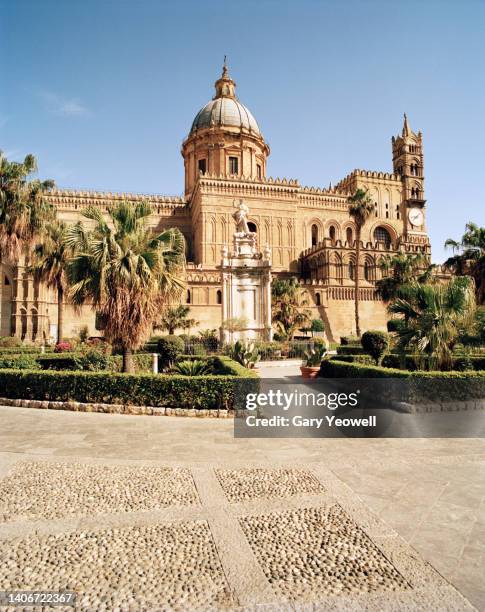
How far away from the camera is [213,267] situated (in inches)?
1700

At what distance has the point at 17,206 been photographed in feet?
59.0

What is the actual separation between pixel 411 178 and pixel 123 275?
54448 mm

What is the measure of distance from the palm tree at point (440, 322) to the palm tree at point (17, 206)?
52.7ft

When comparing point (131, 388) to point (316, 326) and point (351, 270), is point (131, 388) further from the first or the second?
point (351, 270)

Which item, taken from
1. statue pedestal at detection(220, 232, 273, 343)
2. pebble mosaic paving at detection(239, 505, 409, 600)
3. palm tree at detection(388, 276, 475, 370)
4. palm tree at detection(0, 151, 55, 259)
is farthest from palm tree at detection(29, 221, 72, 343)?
pebble mosaic paving at detection(239, 505, 409, 600)

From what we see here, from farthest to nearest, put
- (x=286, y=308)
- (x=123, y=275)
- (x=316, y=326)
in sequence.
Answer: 1. (x=316, y=326)
2. (x=286, y=308)
3. (x=123, y=275)

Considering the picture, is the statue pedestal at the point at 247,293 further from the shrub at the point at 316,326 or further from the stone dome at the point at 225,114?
the stone dome at the point at 225,114

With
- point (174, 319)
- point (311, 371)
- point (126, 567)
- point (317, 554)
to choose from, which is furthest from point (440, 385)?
point (174, 319)

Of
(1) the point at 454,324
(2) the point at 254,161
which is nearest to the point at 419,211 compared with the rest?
(2) the point at 254,161

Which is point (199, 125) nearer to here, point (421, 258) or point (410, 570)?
point (421, 258)

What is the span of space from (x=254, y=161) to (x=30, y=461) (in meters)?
51.2

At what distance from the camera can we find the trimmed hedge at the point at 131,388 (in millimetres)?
9445

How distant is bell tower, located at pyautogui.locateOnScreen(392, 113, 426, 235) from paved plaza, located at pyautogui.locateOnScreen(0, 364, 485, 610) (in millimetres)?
53909

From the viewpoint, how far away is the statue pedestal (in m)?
23.0
